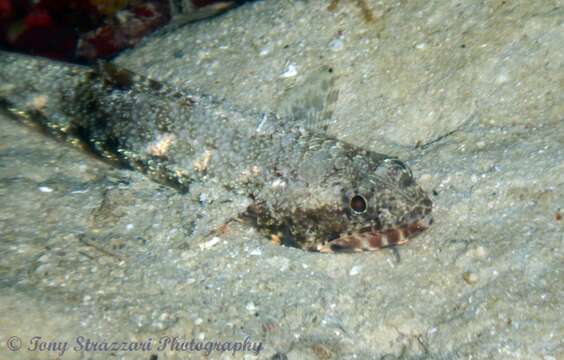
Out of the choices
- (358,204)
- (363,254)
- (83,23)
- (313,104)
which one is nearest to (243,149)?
(313,104)

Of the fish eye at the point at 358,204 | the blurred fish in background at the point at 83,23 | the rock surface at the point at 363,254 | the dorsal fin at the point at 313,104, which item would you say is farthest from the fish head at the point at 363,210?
the blurred fish in background at the point at 83,23

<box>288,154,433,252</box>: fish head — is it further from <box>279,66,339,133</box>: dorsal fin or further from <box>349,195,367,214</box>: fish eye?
<box>279,66,339,133</box>: dorsal fin

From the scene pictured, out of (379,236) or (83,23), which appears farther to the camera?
(83,23)

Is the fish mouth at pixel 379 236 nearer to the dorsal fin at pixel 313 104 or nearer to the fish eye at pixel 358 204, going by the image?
the fish eye at pixel 358 204

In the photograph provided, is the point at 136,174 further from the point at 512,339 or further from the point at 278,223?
the point at 512,339

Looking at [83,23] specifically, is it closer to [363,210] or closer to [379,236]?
[363,210]

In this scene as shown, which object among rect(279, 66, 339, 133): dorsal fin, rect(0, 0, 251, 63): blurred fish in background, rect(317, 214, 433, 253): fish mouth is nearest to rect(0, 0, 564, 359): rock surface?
rect(317, 214, 433, 253): fish mouth

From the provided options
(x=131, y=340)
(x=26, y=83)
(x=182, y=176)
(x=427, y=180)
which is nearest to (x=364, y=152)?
(x=427, y=180)
